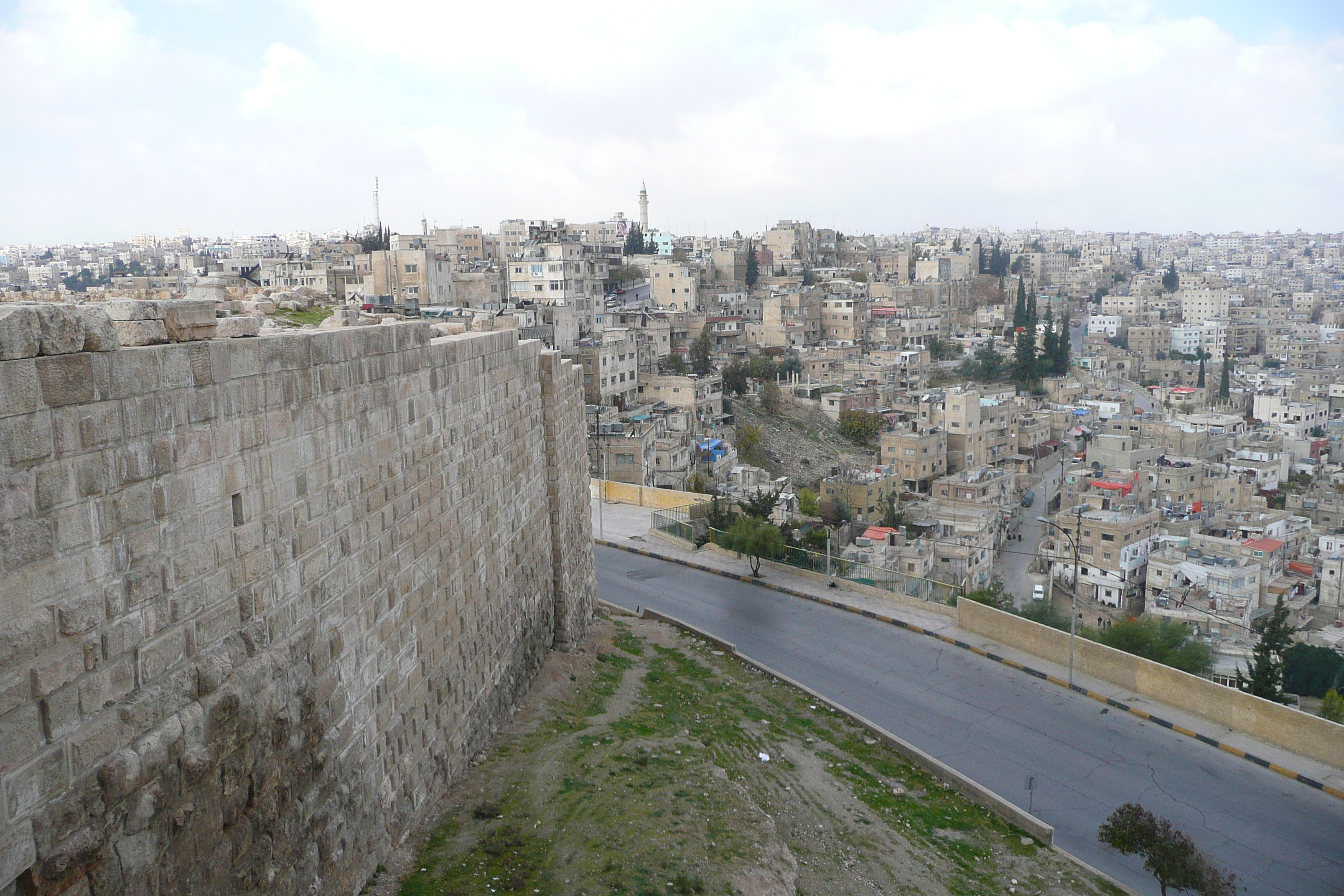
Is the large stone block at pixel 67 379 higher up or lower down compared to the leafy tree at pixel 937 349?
higher up

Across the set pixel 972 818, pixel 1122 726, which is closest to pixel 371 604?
pixel 972 818

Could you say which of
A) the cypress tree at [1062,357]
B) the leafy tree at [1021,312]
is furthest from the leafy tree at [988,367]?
the leafy tree at [1021,312]

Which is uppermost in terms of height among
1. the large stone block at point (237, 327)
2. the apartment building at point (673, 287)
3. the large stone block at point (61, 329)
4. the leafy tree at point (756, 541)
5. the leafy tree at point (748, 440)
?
the large stone block at point (61, 329)

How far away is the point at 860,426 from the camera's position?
52.9m

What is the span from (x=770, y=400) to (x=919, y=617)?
121 feet

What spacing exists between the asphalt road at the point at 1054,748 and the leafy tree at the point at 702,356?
3530cm

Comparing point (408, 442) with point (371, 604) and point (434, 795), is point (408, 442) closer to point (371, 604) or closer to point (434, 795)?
point (371, 604)

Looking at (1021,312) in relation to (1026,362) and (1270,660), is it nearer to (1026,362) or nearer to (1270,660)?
(1026,362)

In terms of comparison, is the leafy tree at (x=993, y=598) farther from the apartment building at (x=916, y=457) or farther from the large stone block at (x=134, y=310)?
the apartment building at (x=916, y=457)

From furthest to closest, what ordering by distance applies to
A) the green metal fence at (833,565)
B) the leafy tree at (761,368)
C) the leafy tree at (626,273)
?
the leafy tree at (626,273)
the leafy tree at (761,368)
the green metal fence at (833,565)

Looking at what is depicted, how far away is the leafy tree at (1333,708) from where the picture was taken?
16406mm

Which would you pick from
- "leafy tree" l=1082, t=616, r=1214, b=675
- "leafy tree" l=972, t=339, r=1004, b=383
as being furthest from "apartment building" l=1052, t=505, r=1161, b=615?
"leafy tree" l=972, t=339, r=1004, b=383

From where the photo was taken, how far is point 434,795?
282 inches

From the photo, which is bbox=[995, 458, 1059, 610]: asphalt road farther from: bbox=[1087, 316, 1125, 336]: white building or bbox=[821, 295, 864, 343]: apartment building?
bbox=[1087, 316, 1125, 336]: white building
